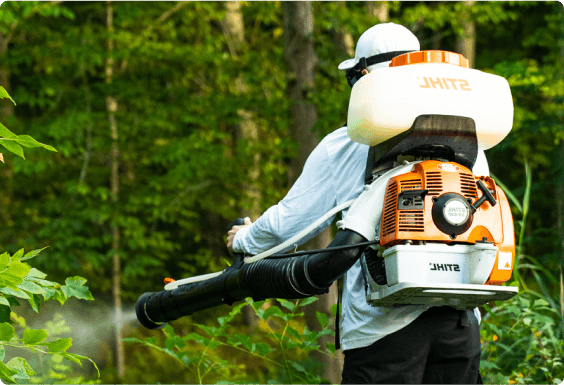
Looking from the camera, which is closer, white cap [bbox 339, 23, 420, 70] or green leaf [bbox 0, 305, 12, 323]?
green leaf [bbox 0, 305, 12, 323]

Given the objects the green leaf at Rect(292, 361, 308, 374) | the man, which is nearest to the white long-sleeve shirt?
the man

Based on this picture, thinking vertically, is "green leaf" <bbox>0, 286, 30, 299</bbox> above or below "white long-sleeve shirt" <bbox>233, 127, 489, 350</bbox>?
below

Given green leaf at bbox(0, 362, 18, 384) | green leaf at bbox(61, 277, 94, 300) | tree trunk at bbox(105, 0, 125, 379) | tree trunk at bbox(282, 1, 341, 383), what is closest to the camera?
green leaf at bbox(0, 362, 18, 384)

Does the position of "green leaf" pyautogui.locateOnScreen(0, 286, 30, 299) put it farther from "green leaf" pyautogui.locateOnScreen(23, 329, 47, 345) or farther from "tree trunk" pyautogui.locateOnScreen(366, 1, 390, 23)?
"tree trunk" pyautogui.locateOnScreen(366, 1, 390, 23)

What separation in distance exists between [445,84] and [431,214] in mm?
404

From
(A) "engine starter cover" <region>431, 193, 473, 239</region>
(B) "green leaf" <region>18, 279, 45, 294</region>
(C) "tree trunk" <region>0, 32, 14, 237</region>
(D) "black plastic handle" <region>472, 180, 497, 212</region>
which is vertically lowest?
(B) "green leaf" <region>18, 279, 45, 294</region>

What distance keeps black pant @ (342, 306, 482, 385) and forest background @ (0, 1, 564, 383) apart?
380 centimetres

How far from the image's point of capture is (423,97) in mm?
1816

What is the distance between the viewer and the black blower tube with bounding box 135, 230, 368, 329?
185cm

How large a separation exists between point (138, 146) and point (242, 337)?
7.80 meters

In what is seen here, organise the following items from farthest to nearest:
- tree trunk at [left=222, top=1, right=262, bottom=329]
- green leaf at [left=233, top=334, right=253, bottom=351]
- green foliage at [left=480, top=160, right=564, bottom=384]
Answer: tree trunk at [left=222, top=1, right=262, bottom=329]
green foliage at [left=480, top=160, right=564, bottom=384]
green leaf at [left=233, top=334, right=253, bottom=351]

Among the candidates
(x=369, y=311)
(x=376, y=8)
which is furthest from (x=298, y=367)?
(x=376, y=8)

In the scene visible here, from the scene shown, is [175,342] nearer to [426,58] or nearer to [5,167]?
[426,58]

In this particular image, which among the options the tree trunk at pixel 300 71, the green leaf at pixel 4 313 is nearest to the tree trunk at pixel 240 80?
the tree trunk at pixel 300 71
